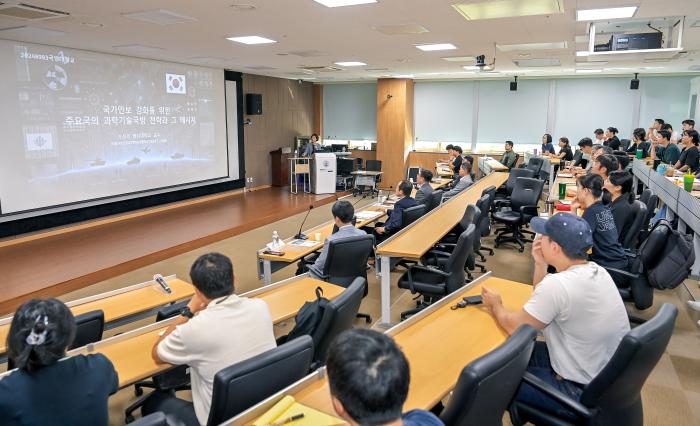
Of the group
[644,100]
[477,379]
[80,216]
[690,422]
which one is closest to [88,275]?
[80,216]

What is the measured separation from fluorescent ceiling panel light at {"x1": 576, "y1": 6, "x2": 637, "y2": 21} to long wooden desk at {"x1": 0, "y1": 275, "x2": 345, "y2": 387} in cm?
397

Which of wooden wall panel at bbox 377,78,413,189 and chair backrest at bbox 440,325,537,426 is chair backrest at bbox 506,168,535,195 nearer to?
wooden wall panel at bbox 377,78,413,189

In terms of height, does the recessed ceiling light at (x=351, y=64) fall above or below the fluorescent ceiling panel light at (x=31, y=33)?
above

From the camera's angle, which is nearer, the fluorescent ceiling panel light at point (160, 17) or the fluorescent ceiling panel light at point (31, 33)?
the fluorescent ceiling panel light at point (160, 17)

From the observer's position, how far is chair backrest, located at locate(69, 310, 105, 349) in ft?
8.95

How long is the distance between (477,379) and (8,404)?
1.57 meters

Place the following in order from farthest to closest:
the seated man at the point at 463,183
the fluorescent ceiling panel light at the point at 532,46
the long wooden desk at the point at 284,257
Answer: the seated man at the point at 463,183, the fluorescent ceiling panel light at the point at 532,46, the long wooden desk at the point at 284,257

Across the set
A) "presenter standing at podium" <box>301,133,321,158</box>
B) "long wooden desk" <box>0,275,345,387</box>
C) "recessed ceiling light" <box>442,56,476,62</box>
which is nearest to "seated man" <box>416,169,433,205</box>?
"recessed ceiling light" <box>442,56,476,62</box>

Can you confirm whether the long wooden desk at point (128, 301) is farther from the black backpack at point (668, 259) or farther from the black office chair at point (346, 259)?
the black backpack at point (668, 259)

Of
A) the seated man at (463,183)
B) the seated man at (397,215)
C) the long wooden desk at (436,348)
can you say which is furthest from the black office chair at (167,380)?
the seated man at (463,183)

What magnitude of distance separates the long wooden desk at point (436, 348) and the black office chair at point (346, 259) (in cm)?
115

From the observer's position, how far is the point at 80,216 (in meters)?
8.24

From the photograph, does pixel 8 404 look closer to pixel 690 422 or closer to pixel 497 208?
pixel 690 422

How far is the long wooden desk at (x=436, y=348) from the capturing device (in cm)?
193
